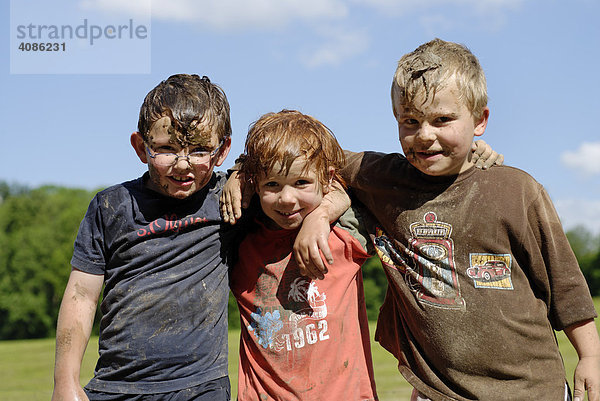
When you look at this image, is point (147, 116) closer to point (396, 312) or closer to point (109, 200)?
point (109, 200)

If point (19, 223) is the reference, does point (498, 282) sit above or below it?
below

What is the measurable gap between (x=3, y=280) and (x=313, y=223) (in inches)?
1806

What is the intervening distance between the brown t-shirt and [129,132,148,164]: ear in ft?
4.26

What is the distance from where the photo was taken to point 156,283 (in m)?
2.86

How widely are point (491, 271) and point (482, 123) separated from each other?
2.24 feet

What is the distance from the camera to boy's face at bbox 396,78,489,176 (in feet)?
8.71

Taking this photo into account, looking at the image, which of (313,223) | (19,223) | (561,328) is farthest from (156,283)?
(19,223)

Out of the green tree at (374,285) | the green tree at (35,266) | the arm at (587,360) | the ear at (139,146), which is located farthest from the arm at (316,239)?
the green tree at (35,266)

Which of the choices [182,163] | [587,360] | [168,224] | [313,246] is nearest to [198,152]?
[182,163]

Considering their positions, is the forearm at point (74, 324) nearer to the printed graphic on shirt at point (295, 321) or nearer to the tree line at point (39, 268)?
the printed graphic on shirt at point (295, 321)

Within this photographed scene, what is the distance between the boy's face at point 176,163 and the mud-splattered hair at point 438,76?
91cm

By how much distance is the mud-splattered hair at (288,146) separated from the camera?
2744 millimetres

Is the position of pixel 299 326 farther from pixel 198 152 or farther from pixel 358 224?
pixel 198 152

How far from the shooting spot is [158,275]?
288 cm
